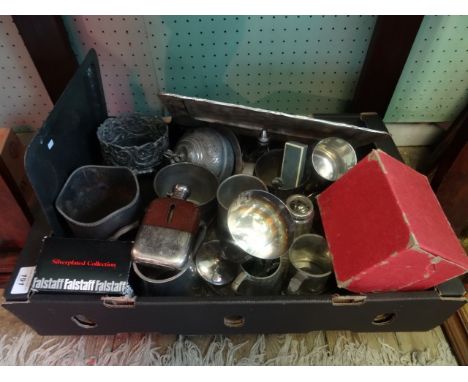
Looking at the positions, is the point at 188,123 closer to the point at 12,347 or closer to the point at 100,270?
the point at 100,270

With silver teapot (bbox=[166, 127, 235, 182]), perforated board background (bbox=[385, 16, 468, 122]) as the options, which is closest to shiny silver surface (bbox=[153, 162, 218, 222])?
silver teapot (bbox=[166, 127, 235, 182])

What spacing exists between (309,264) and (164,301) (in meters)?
0.31

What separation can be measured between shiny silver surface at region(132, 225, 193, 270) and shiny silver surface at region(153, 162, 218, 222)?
0.47 ft

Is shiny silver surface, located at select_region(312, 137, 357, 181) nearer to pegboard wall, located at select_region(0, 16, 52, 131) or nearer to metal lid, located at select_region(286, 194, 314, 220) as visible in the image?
metal lid, located at select_region(286, 194, 314, 220)

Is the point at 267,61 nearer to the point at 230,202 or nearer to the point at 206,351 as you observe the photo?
the point at 230,202

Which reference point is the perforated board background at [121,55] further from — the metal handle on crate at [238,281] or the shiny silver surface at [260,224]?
the metal handle on crate at [238,281]

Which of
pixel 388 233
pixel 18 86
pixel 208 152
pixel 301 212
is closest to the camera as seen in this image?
pixel 388 233

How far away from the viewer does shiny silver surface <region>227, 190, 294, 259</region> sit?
2.29ft

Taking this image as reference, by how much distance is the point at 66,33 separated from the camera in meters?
0.84

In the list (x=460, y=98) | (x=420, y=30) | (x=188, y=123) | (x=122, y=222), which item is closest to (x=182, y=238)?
(x=122, y=222)

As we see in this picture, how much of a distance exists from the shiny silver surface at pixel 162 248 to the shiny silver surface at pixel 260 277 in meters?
0.12

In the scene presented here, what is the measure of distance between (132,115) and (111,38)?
0.61ft

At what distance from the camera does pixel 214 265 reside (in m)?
0.77

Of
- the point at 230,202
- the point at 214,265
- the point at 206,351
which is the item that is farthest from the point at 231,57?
the point at 206,351
